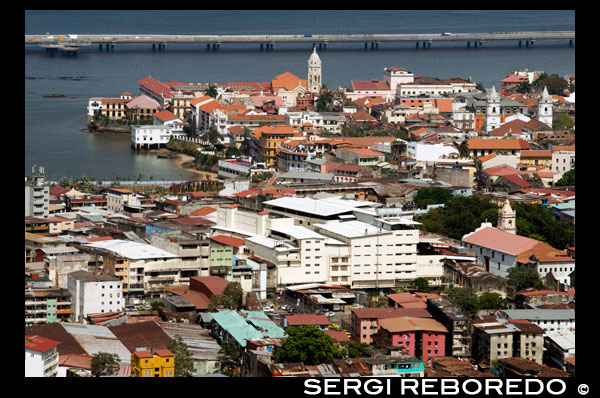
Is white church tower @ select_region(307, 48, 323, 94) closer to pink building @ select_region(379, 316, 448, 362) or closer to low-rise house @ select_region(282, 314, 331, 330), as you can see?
low-rise house @ select_region(282, 314, 331, 330)

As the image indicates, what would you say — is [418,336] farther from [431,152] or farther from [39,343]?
[431,152]

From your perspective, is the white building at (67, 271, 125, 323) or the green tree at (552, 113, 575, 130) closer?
the white building at (67, 271, 125, 323)

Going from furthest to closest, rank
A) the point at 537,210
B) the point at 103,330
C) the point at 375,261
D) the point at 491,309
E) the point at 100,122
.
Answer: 1. the point at 100,122
2. the point at 537,210
3. the point at 375,261
4. the point at 491,309
5. the point at 103,330

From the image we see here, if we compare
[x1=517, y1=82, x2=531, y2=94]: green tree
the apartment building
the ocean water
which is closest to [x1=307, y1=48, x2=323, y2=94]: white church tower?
the ocean water

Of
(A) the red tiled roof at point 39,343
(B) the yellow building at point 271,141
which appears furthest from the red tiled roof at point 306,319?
(B) the yellow building at point 271,141
